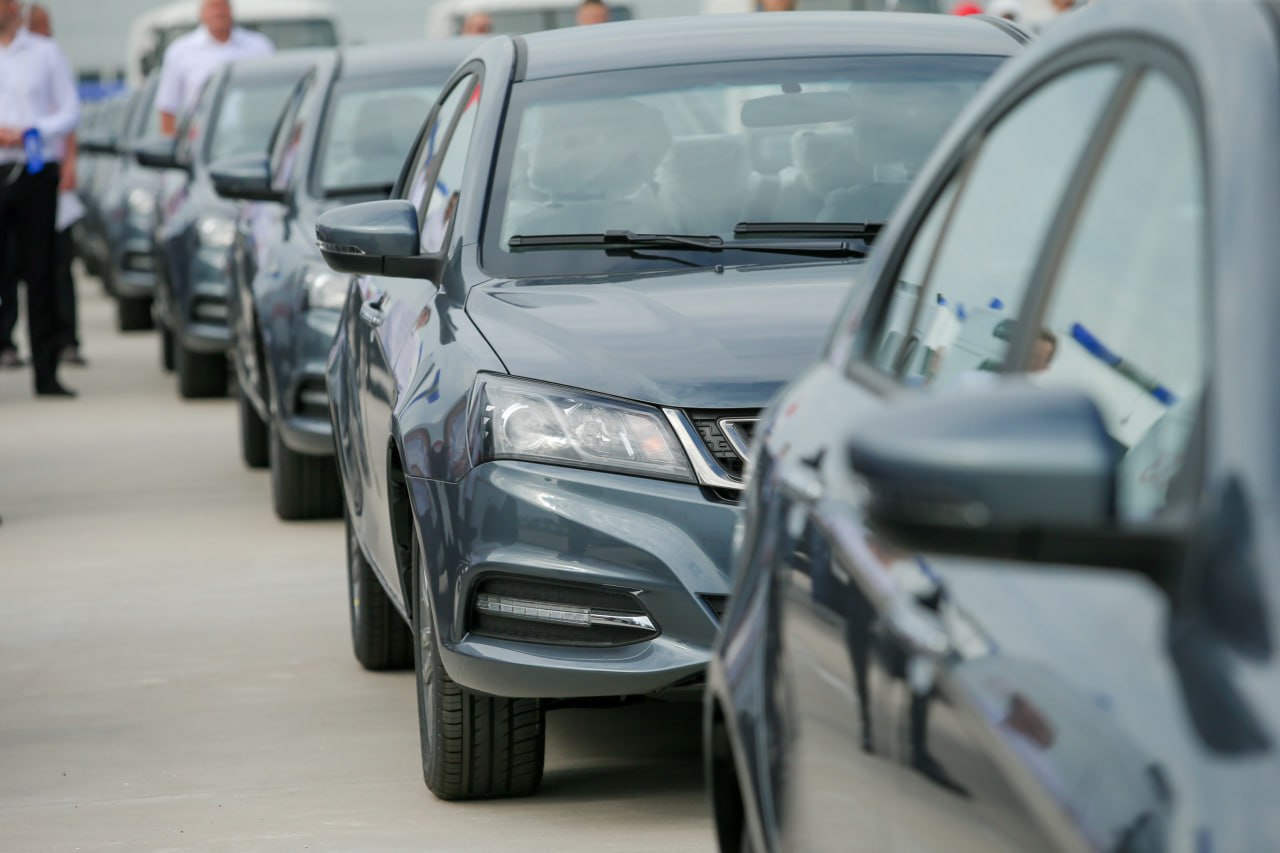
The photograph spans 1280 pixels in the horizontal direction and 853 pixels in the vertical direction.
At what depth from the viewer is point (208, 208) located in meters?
13.6

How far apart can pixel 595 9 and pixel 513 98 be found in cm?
905

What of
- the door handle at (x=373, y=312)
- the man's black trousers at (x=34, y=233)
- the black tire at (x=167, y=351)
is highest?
the door handle at (x=373, y=312)

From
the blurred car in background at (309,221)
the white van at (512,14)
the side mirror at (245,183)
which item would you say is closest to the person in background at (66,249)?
the blurred car in background at (309,221)

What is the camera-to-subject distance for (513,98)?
19.6 feet

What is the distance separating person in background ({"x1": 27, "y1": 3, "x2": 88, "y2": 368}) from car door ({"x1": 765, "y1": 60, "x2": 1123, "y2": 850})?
1278cm

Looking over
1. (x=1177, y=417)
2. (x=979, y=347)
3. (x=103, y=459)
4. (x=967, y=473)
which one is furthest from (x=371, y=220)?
(x=103, y=459)

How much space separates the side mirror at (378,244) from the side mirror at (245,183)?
14.6ft

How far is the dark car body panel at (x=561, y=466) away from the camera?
4613 mm

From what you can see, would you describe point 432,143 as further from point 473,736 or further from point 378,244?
point 473,736

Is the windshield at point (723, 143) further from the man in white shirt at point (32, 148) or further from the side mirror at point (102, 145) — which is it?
the side mirror at point (102, 145)

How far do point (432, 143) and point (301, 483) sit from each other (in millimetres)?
3276

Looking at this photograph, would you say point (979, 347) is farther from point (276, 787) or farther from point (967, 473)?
point (276, 787)

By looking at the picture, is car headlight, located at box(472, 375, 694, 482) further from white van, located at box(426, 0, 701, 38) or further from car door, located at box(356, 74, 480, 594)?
white van, located at box(426, 0, 701, 38)

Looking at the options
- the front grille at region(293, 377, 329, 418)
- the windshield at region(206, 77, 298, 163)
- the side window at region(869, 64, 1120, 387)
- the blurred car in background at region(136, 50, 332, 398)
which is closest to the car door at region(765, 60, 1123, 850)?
the side window at region(869, 64, 1120, 387)
